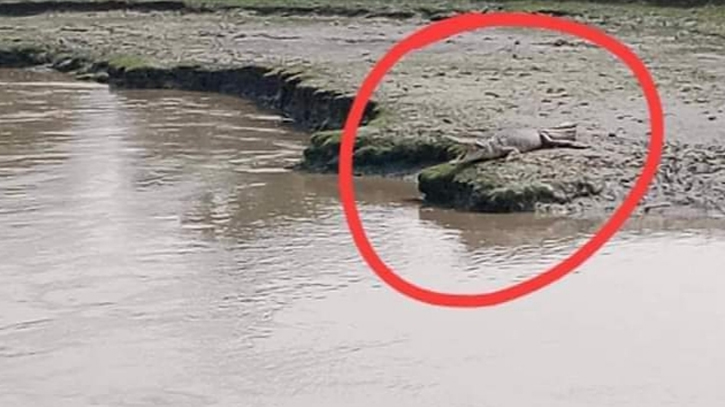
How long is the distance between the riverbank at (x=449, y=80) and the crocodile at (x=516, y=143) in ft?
0.55

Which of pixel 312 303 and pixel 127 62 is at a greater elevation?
pixel 312 303

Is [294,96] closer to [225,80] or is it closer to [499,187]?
[225,80]

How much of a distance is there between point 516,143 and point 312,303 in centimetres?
423

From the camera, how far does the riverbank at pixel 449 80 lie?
43.5 feet

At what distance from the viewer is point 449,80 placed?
2005cm

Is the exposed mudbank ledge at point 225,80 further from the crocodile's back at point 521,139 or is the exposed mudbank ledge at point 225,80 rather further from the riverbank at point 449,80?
the crocodile's back at point 521,139

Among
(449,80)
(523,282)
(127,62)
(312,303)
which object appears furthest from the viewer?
(127,62)

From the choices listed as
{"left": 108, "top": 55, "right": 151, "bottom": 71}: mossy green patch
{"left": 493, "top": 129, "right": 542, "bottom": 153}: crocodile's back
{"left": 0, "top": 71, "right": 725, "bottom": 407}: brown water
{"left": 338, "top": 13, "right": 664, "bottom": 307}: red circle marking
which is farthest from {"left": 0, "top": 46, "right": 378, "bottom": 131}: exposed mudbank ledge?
{"left": 0, "top": 71, "right": 725, "bottom": 407}: brown water

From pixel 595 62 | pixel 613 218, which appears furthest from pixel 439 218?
pixel 595 62

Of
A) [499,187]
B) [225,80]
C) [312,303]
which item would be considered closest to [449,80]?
[225,80]

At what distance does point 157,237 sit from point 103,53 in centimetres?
1458

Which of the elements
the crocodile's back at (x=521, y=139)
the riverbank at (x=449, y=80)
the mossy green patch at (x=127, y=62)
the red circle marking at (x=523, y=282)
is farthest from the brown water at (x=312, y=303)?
the mossy green patch at (x=127, y=62)

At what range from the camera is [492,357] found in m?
9.04

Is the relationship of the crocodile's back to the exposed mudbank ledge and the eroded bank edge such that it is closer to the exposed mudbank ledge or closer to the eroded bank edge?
the eroded bank edge
